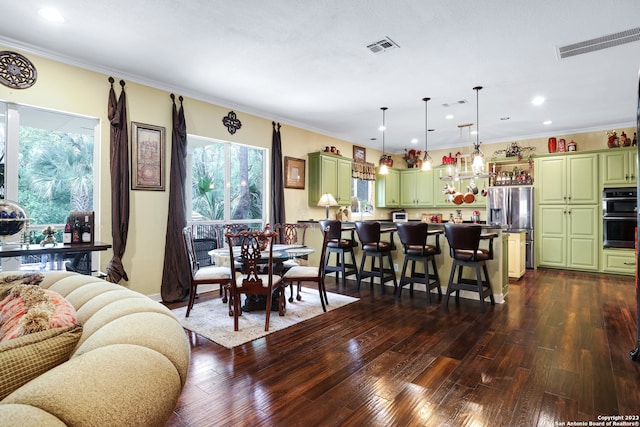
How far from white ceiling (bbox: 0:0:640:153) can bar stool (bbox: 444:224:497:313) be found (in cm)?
186

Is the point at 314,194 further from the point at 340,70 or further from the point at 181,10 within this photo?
the point at 181,10

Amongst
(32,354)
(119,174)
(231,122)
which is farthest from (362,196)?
(32,354)

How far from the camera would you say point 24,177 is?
3379 mm

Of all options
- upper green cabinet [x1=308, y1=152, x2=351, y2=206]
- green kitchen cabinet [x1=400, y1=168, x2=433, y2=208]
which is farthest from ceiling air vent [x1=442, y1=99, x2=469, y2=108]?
green kitchen cabinet [x1=400, y1=168, x2=433, y2=208]

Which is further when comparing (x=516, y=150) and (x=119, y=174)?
(x=516, y=150)

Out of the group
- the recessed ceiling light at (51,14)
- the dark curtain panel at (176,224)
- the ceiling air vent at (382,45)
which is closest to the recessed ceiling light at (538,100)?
the ceiling air vent at (382,45)

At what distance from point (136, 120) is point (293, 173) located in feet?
8.95

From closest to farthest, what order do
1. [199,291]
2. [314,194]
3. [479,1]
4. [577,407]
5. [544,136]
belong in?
[577,407] < [479,1] < [199,291] < [314,194] < [544,136]

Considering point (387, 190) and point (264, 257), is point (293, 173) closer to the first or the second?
point (264, 257)

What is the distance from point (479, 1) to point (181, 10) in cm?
237

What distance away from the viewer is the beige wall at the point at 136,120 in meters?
3.42

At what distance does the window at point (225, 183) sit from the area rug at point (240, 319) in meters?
0.97

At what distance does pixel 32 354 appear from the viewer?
78cm

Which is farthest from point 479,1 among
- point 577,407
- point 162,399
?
point 162,399
